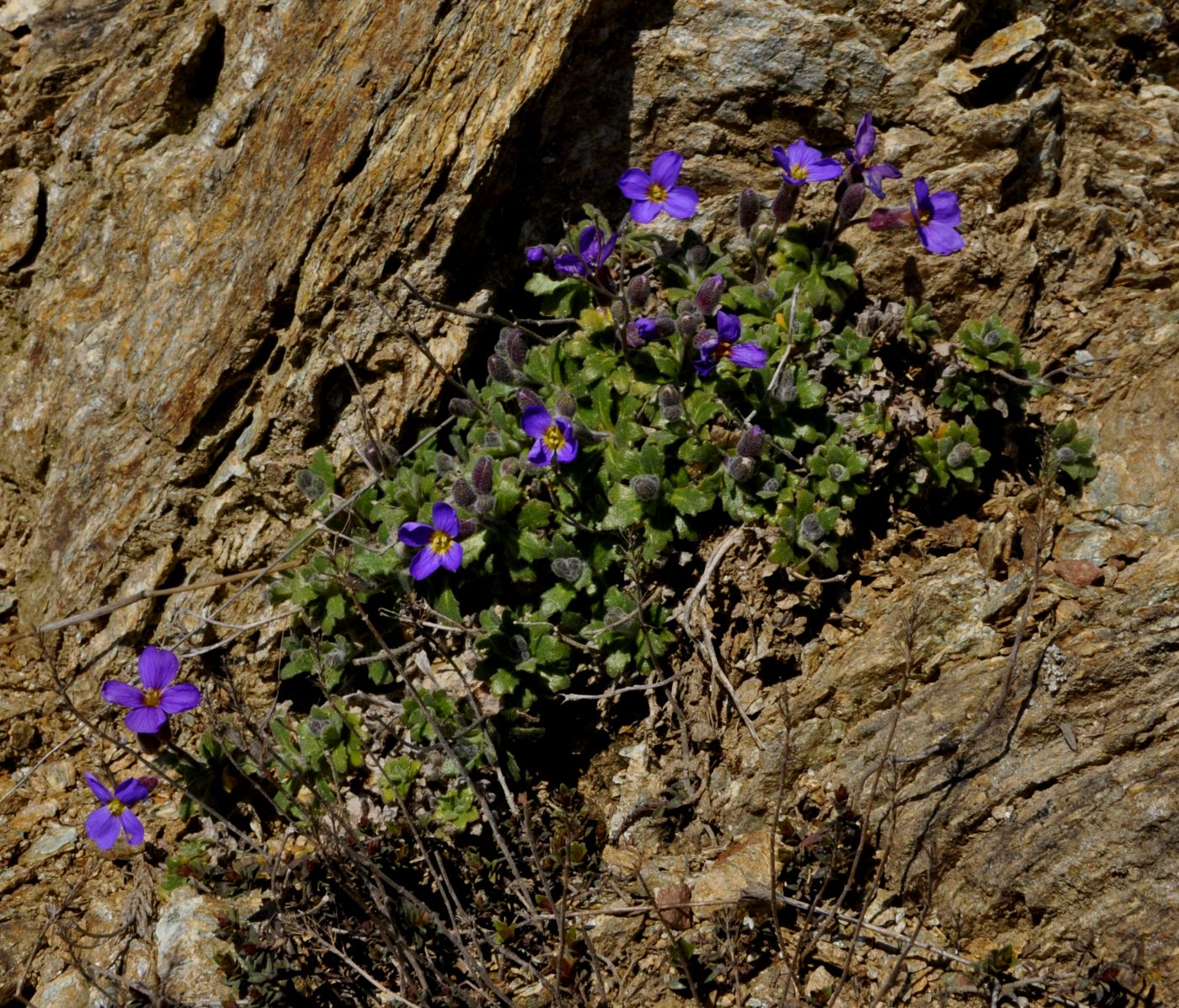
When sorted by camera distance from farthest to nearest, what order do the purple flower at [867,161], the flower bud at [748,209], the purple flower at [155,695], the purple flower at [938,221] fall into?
the flower bud at [748,209] → the purple flower at [867,161] → the purple flower at [938,221] → the purple flower at [155,695]

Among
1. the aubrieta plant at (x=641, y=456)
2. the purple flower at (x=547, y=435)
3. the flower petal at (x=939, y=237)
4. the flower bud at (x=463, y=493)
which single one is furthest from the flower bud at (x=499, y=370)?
the flower petal at (x=939, y=237)

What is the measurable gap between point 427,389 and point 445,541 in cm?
91

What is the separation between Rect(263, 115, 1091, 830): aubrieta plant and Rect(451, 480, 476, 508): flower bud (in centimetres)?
1

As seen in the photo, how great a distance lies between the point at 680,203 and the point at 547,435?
126 centimetres

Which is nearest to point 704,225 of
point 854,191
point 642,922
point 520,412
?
point 854,191

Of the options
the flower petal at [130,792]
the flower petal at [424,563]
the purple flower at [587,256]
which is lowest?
the flower petal at [130,792]

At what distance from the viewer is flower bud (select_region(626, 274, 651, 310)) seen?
15.3 feet

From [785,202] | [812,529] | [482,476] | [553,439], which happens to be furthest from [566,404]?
[785,202]

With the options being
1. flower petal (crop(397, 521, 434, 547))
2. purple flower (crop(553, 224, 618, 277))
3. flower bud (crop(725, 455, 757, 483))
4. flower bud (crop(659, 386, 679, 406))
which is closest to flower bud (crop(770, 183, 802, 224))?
purple flower (crop(553, 224, 618, 277))

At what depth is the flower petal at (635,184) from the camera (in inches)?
177

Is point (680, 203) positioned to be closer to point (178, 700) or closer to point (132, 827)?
point (178, 700)

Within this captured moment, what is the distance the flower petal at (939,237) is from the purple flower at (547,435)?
183 cm

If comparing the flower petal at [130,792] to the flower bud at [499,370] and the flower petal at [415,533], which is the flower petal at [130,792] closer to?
the flower petal at [415,533]

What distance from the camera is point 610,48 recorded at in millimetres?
4941
